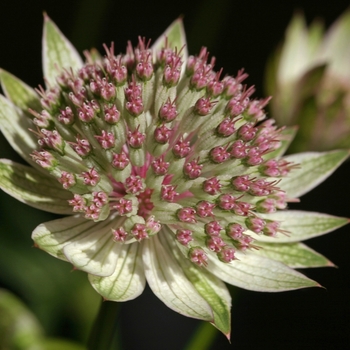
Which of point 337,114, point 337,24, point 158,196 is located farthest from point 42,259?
point 337,24

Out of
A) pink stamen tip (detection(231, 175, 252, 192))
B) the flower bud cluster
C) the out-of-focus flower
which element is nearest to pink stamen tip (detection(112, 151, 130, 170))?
the flower bud cluster

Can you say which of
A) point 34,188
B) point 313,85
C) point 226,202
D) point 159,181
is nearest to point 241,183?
point 226,202

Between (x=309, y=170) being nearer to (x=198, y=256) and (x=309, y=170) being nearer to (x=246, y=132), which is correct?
(x=246, y=132)

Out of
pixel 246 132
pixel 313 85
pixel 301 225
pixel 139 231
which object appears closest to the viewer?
pixel 139 231

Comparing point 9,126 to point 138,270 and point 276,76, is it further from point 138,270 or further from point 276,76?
point 276,76

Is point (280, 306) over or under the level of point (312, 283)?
over

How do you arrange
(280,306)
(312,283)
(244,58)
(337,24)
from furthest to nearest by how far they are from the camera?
(244,58), (280,306), (337,24), (312,283)
